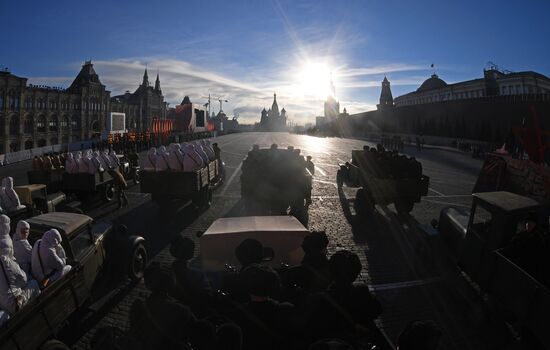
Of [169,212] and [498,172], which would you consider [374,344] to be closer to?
[169,212]

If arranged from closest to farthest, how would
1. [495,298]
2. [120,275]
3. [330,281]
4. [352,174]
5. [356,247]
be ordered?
1. [330,281]
2. [495,298]
3. [120,275]
4. [356,247]
5. [352,174]

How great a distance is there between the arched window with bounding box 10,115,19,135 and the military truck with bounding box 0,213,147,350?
230 feet

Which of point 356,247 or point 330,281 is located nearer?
point 330,281

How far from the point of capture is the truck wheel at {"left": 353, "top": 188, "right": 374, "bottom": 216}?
37.5 feet

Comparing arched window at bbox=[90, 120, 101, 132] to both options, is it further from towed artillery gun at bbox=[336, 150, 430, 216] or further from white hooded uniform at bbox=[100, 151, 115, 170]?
towed artillery gun at bbox=[336, 150, 430, 216]

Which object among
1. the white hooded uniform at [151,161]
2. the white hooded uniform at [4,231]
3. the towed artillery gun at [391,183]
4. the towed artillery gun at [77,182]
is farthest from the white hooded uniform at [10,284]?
the towed artillery gun at [391,183]

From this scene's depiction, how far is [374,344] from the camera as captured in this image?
139 inches

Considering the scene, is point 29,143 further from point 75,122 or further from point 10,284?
point 10,284

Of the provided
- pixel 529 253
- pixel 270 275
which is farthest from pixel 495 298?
pixel 270 275

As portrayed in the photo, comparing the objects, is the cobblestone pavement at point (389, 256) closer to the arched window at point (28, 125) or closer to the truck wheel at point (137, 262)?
the truck wheel at point (137, 262)

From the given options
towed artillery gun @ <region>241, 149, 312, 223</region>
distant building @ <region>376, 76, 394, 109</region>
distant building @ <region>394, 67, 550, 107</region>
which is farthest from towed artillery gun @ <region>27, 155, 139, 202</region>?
distant building @ <region>376, 76, 394, 109</region>

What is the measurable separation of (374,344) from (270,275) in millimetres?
1322

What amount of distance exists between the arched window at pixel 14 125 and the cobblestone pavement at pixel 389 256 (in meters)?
62.2

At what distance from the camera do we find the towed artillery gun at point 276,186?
35.6 ft
